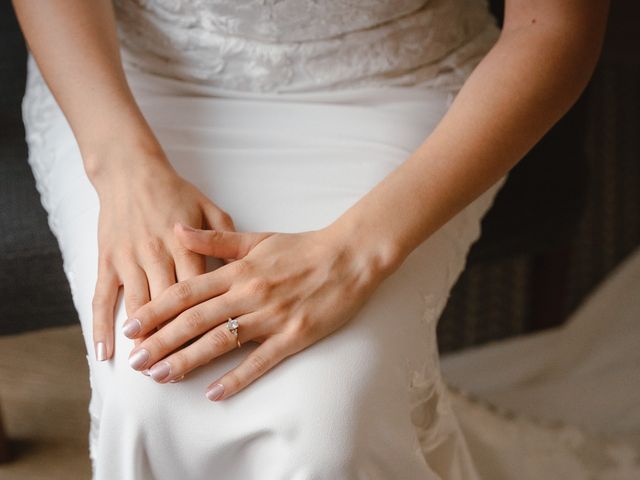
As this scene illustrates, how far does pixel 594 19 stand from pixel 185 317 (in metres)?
0.57

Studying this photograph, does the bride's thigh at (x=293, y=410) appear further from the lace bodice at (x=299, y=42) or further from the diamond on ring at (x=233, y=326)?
the lace bodice at (x=299, y=42)

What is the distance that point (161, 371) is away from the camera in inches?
29.3

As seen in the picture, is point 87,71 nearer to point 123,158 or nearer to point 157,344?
point 123,158

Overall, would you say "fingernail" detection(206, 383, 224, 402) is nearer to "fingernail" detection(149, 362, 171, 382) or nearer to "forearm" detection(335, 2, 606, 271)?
"fingernail" detection(149, 362, 171, 382)

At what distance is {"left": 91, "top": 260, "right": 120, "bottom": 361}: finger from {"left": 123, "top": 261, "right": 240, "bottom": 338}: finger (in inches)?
1.5

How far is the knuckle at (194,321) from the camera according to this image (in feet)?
2.52

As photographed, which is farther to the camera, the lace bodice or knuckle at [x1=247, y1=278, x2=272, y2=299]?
the lace bodice

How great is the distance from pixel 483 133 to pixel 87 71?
45 centimetres

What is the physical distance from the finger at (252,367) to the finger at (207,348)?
2 centimetres

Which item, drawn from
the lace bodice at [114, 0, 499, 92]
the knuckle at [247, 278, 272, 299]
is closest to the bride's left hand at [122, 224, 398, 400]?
the knuckle at [247, 278, 272, 299]

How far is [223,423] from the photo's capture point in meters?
0.75

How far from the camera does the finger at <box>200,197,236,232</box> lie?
85cm

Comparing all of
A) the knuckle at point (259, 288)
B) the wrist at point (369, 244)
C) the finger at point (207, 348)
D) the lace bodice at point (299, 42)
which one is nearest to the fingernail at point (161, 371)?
the finger at point (207, 348)

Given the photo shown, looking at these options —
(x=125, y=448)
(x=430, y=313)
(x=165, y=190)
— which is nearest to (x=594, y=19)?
(x=430, y=313)
